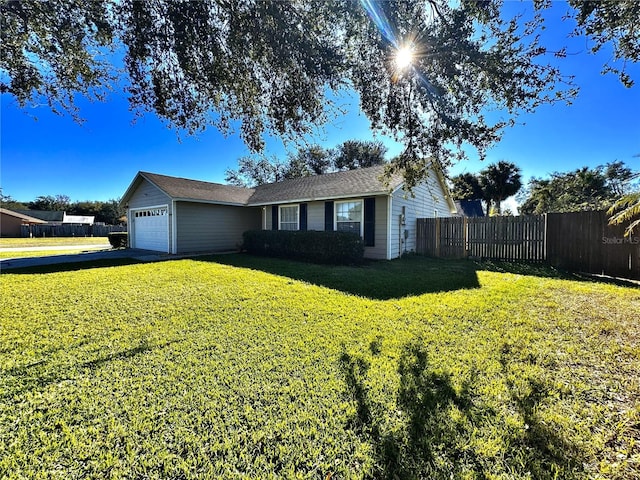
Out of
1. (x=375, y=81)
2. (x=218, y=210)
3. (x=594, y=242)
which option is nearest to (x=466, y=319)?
(x=375, y=81)

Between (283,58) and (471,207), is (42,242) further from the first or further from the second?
(471,207)

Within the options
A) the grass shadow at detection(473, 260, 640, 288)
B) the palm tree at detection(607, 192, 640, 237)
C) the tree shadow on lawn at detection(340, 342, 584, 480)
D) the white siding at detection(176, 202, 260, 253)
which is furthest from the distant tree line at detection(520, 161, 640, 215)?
the tree shadow on lawn at detection(340, 342, 584, 480)

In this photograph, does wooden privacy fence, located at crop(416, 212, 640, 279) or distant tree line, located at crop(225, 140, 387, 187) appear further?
distant tree line, located at crop(225, 140, 387, 187)

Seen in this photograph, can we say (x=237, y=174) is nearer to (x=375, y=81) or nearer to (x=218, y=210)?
(x=218, y=210)

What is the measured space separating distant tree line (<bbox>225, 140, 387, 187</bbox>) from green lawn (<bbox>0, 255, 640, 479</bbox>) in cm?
2372

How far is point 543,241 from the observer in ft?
31.0

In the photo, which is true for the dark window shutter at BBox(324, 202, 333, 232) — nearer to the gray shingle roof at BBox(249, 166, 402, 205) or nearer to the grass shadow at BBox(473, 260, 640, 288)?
the gray shingle roof at BBox(249, 166, 402, 205)

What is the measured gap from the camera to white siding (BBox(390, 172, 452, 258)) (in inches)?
421

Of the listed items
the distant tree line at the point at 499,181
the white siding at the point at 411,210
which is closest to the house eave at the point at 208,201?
the white siding at the point at 411,210

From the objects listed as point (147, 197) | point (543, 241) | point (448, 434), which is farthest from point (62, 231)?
point (543, 241)

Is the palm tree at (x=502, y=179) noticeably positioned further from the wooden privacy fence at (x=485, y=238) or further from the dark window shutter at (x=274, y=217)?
the dark window shutter at (x=274, y=217)

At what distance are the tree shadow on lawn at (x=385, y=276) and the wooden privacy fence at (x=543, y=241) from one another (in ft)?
4.30

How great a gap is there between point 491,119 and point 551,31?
1.40m

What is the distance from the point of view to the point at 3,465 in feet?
5.67
